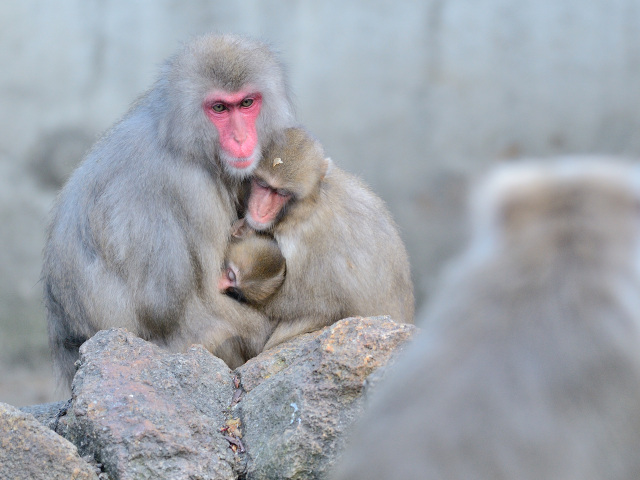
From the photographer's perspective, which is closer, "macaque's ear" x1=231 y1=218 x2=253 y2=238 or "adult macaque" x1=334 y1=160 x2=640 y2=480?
"adult macaque" x1=334 y1=160 x2=640 y2=480

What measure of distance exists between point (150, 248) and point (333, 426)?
1787 millimetres

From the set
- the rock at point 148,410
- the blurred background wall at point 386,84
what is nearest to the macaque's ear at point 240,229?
the rock at point 148,410

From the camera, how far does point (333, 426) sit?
337 centimetres

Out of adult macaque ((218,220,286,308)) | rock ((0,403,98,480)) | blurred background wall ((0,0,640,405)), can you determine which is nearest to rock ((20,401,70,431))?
rock ((0,403,98,480))

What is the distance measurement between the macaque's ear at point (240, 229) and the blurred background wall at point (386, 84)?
253cm

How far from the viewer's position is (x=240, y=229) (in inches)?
199

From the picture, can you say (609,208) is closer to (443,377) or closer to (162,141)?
(443,377)

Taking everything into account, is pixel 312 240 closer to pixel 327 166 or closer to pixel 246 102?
pixel 327 166

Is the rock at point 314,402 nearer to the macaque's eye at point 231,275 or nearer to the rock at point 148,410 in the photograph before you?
the rock at point 148,410

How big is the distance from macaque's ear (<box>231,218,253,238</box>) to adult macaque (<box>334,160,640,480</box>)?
2.92 metres

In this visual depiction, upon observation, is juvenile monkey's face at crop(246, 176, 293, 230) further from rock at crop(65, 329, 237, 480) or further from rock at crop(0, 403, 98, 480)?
rock at crop(0, 403, 98, 480)

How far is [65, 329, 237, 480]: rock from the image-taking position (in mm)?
3258

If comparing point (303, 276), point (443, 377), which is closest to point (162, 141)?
point (303, 276)

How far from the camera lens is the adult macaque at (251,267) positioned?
16.3ft
